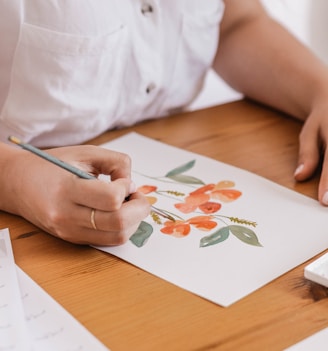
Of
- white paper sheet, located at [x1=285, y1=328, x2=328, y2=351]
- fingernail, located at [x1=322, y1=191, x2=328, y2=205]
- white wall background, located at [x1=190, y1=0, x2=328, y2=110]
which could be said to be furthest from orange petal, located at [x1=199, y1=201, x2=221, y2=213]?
white wall background, located at [x1=190, y1=0, x2=328, y2=110]

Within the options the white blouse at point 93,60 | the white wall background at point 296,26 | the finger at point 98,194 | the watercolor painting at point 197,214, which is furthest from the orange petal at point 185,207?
the white wall background at point 296,26

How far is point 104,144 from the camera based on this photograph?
37.6 inches

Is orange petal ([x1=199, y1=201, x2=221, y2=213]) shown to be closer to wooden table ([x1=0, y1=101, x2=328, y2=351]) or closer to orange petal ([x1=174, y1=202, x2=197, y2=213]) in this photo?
orange petal ([x1=174, y1=202, x2=197, y2=213])

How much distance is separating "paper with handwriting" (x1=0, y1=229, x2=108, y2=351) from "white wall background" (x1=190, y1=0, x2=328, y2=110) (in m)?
0.99

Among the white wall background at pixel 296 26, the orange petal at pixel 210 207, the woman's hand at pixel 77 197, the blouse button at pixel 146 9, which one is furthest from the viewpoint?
the white wall background at pixel 296 26

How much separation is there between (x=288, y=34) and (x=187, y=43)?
0.53ft

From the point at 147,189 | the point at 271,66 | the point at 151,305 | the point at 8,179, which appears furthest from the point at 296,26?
the point at 151,305

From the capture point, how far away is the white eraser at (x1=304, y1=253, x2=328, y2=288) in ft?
2.09

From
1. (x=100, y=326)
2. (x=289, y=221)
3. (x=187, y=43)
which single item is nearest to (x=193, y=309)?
(x=100, y=326)

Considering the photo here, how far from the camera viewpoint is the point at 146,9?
958 millimetres

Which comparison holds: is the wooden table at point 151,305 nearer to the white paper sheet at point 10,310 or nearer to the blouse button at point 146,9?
the white paper sheet at point 10,310

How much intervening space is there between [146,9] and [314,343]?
0.56 meters

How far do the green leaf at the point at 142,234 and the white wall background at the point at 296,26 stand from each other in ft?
2.81

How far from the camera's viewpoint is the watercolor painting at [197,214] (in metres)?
0.72
